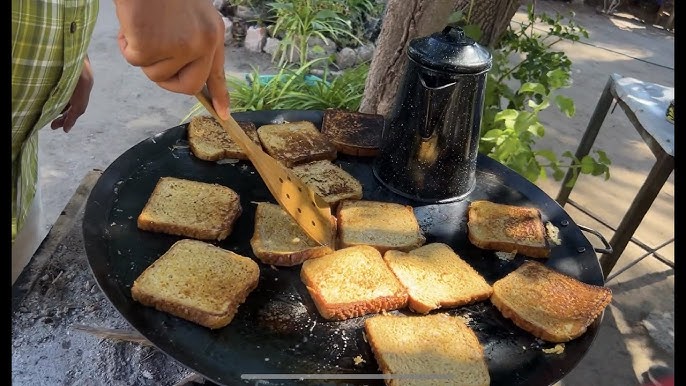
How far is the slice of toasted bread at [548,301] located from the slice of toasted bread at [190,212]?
2.72 ft

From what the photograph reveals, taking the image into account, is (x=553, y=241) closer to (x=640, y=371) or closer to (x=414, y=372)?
(x=414, y=372)

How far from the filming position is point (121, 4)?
1.01m

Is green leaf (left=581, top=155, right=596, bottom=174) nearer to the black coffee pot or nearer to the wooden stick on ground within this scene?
the black coffee pot

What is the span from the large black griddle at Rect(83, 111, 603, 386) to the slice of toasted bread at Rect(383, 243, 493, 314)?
5 cm

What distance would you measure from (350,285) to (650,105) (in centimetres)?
223

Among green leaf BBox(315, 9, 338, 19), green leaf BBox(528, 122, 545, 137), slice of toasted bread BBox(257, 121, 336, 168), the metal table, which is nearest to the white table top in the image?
the metal table

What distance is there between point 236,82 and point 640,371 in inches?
132

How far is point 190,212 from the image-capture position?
1695 mm

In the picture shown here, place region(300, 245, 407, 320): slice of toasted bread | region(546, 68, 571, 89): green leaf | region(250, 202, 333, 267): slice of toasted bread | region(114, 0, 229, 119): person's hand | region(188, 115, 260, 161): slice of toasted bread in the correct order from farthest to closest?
1. region(546, 68, 571, 89): green leaf
2. region(188, 115, 260, 161): slice of toasted bread
3. region(250, 202, 333, 267): slice of toasted bread
4. region(300, 245, 407, 320): slice of toasted bread
5. region(114, 0, 229, 119): person's hand

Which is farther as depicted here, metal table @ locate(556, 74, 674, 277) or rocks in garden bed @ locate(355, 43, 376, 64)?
rocks in garden bed @ locate(355, 43, 376, 64)

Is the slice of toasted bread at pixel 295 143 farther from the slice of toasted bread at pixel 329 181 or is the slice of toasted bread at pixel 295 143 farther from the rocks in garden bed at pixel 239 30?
the rocks in garden bed at pixel 239 30

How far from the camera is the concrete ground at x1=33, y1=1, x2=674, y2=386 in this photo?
306cm

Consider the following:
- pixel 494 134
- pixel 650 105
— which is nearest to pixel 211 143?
pixel 494 134

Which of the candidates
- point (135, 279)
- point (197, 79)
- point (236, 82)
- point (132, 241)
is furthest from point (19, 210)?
point (236, 82)
